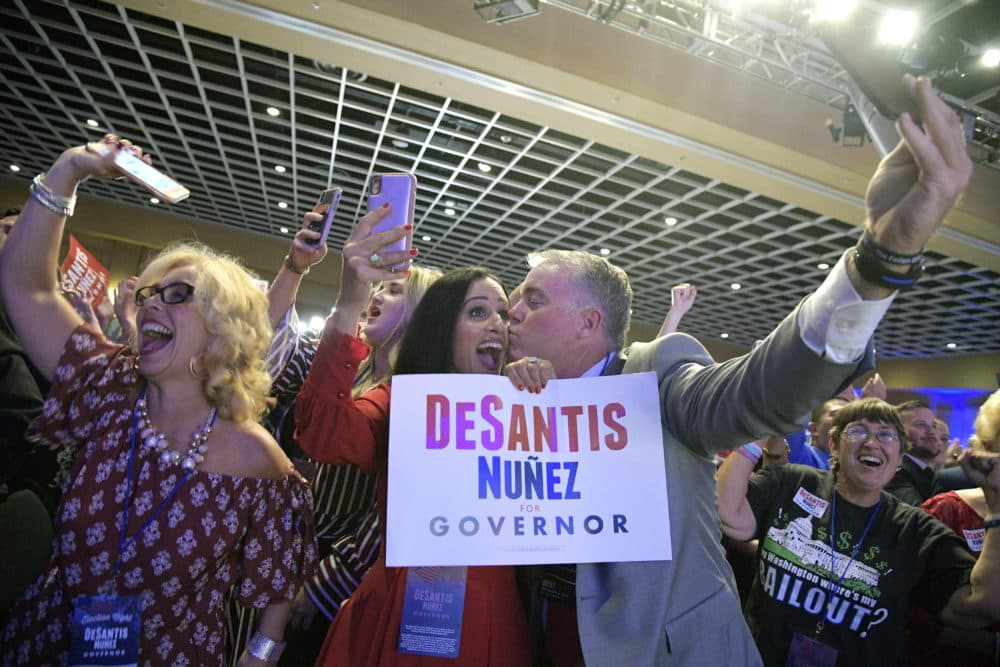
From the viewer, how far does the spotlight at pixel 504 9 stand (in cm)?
539

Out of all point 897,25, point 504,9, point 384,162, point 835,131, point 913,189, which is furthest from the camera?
point 384,162

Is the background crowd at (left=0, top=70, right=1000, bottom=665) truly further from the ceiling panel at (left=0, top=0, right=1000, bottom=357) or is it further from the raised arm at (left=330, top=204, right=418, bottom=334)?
the ceiling panel at (left=0, top=0, right=1000, bottom=357)

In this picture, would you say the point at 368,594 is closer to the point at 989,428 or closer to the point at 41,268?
the point at 41,268

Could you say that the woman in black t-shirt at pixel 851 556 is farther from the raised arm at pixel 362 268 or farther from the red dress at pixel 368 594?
the raised arm at pixel 362 268

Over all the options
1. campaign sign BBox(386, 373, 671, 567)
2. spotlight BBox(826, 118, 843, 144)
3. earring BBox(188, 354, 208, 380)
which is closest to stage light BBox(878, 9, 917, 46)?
spotlight BBox(826, 118, 843, 144)

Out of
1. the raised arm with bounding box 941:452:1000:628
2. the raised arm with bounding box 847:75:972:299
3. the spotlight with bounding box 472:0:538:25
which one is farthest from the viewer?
the spotlight with bounding box 472:0:538:25

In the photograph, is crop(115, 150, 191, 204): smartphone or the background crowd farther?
crop(115, 150, 191, 204): smartphone

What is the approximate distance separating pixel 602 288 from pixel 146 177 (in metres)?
1.32

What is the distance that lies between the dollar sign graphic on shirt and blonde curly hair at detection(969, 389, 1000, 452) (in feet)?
2.39

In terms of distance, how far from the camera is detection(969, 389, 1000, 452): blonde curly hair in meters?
2.43

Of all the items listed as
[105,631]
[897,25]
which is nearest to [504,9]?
[897,25]

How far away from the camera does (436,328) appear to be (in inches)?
68.8

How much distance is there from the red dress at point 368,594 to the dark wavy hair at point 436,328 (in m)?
0.31

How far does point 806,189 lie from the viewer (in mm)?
7992
